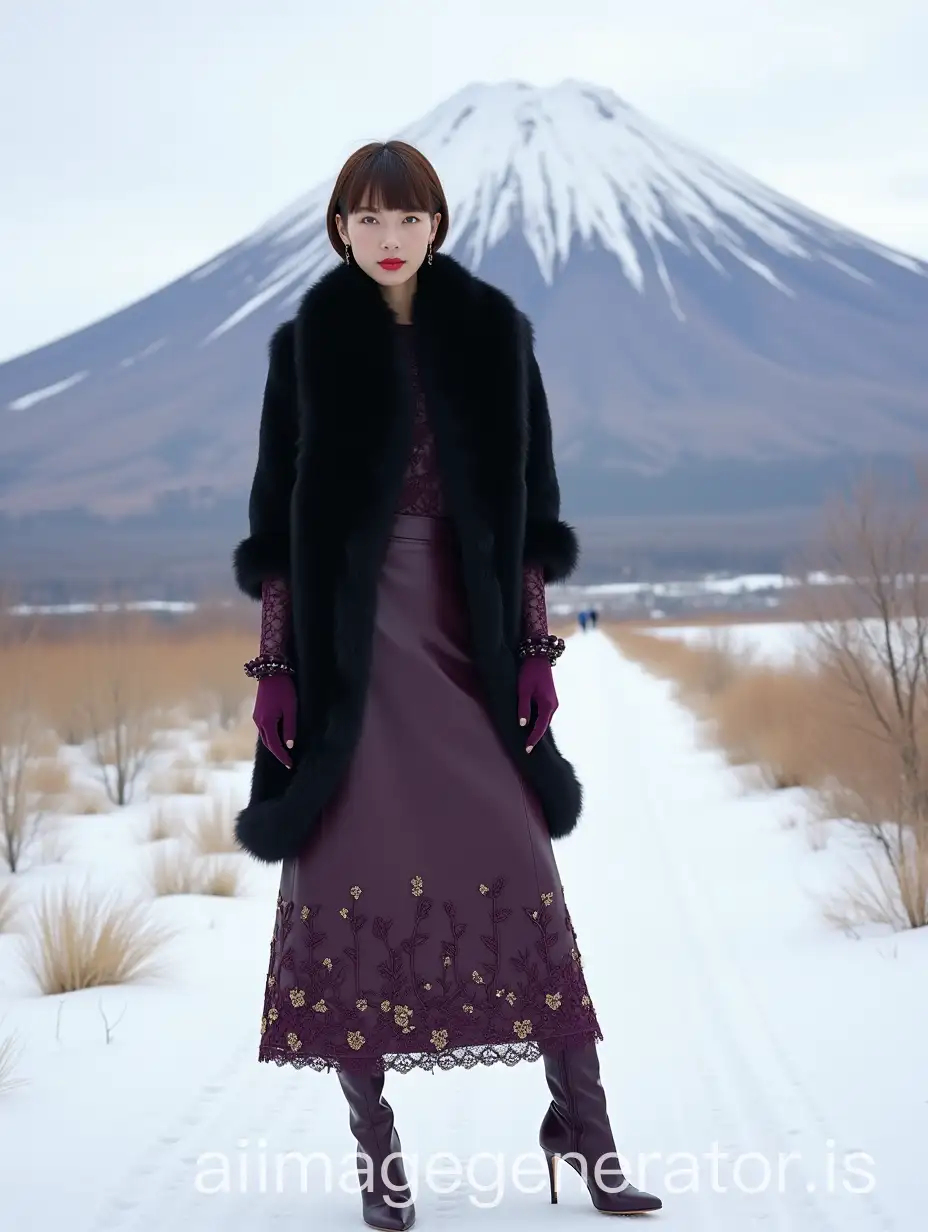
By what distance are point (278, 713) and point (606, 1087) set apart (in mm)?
1280

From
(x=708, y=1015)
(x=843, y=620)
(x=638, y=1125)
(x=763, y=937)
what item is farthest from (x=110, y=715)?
(x=638, y=1125)

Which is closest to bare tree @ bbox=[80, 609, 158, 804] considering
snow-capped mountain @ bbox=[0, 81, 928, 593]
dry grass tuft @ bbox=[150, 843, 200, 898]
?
dry grass tuft @ bbox=[150, 843, 200, 898]

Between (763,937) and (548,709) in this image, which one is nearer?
(548,709)

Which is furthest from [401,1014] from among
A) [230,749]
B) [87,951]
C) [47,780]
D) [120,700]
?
[230,749]

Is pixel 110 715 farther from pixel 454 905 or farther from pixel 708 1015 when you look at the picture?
pixel 454 905

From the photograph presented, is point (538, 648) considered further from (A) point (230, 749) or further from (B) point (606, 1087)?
(A) point (230, 749)

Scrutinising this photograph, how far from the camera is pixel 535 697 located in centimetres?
275

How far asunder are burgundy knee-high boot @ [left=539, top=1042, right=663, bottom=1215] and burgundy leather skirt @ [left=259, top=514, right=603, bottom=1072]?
0.05m

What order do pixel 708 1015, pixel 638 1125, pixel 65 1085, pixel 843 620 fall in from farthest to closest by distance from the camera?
pixel 843 620, pixel 708 1015, pixel 65 1085, pixel 638 1125

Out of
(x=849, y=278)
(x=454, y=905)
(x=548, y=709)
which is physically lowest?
(x=454, y=905)

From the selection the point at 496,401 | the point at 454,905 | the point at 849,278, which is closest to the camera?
the point at 454,905

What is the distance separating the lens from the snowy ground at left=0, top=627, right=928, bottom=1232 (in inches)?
111

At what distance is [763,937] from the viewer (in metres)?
5.10

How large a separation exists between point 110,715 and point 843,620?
4901mm
